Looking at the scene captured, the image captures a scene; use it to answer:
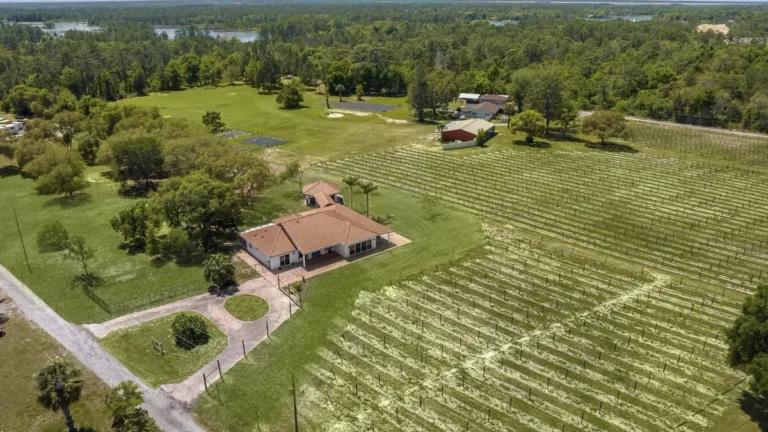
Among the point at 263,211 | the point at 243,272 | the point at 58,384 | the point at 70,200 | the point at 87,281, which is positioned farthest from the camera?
the point at 70,200

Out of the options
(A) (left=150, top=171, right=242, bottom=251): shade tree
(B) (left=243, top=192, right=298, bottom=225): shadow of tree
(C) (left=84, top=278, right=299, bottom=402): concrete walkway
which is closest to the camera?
(C) (left=84, top=278, right=299, bottom=402): concrete walkway

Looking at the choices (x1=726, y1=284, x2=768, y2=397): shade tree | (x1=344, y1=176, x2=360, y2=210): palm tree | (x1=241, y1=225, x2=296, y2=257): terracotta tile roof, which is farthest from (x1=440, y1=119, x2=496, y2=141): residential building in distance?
(x1=726, y1=284, x2=768, y2=397): shade tree

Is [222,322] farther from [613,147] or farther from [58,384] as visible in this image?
[613,147]

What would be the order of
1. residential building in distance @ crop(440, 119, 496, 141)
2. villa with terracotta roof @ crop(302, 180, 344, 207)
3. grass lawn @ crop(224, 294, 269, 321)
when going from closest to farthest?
1. grass lawn @ crop(224, 294, 269, 321)
2. villa with terracotta roof @ crop(302, 180, 344, 207)
3. residential building in distance @ crop(440, 119, 496, 141)

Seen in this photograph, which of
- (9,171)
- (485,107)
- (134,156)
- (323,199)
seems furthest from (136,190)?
(485,107)

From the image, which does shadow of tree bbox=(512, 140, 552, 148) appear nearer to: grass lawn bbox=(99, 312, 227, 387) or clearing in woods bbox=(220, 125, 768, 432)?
clearing in woods bbox=(220, 125, 768, 432)

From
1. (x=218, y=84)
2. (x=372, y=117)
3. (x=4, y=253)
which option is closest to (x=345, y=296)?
(x=4, y=253)
